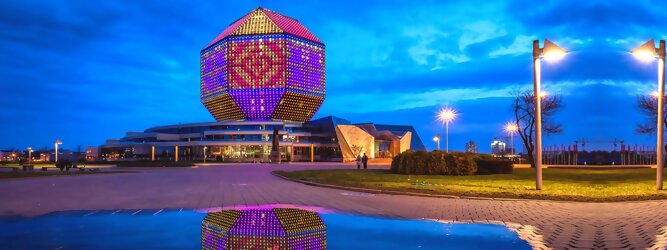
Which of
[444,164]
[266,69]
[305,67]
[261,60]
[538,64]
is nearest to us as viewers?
[538,64]

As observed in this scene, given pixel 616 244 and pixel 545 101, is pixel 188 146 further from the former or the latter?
pixel 616 244

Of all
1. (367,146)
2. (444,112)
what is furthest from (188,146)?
(444,112)

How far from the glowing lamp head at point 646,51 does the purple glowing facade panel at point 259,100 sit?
12766cm

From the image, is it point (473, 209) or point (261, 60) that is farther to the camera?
point (261, 60)

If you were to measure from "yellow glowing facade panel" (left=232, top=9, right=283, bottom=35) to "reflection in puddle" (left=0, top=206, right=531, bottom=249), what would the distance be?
137151mm

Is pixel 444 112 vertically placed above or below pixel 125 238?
above

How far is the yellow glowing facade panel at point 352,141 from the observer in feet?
356

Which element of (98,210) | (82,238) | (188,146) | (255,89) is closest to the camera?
(82,238)

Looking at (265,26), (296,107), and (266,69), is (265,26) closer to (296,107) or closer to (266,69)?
(266,69)

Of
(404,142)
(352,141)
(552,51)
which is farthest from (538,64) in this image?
(404,142)

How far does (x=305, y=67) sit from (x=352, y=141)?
49080 mm

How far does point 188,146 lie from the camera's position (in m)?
121

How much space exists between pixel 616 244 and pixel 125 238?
9.24 m

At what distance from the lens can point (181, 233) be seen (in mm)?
10664
